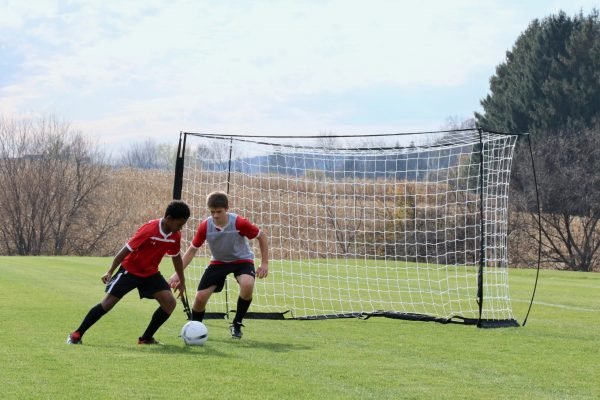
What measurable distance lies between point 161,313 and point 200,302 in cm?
83

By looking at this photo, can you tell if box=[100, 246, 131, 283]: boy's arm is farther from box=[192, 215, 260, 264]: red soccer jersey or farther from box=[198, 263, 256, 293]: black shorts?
box=[198, 263, 256, 293]: black shorts

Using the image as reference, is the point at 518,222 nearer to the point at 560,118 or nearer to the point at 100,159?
the point at 560,118

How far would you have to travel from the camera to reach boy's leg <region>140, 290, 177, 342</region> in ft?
32.3

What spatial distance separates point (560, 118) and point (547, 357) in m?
43.7

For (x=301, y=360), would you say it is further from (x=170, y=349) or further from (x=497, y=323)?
(x=497, y=323)

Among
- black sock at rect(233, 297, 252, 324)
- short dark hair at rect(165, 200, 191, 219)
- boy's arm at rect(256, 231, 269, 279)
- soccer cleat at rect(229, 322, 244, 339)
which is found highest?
short dark hair at rect(165, 200, 191, 219)

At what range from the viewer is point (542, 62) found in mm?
52969

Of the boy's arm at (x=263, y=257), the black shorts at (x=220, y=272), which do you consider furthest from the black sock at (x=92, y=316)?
the boy's arm at (x=263, y=257)

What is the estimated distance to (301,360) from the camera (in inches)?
347

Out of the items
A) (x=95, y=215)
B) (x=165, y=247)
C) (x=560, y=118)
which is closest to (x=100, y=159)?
(x=95, y=215)

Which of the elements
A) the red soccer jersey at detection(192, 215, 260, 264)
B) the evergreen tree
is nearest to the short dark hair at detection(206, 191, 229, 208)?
the red soccer jersey at detection(192, 215, 260, 264)

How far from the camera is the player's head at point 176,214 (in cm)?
957

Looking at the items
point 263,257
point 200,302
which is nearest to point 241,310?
point 200,302

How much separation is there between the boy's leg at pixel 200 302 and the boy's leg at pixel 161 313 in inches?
26.9
